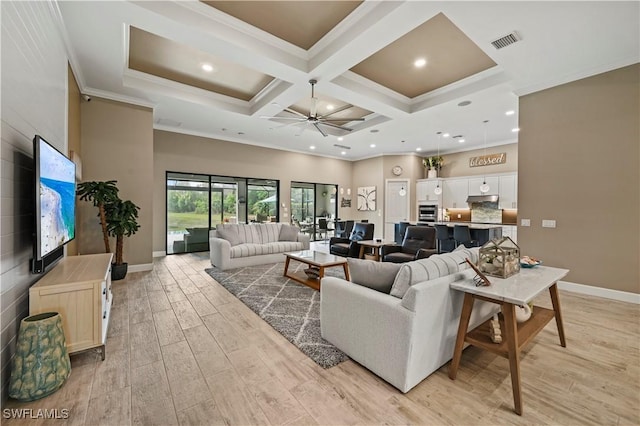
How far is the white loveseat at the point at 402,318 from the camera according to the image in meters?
1.85

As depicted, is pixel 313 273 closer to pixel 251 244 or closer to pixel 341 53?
pixel 251 244

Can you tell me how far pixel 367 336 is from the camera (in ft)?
6.91

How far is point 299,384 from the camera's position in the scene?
1992mm

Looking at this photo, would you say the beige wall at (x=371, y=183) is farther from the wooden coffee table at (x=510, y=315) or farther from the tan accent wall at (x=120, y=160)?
the wooden coffee table at (x=510, y=315)

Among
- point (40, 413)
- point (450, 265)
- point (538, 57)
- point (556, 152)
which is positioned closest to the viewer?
point (40, 413)

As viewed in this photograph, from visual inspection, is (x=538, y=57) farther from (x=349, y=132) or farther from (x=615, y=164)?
(x=349, y=132)

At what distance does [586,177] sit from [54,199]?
6.61m

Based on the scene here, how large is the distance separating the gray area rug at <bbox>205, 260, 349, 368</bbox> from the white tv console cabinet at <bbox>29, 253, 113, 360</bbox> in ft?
5.06

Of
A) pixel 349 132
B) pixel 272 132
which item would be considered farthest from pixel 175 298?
pixel 349 132

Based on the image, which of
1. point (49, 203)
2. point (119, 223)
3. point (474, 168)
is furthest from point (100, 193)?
point (474, 168)

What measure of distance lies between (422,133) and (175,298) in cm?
696

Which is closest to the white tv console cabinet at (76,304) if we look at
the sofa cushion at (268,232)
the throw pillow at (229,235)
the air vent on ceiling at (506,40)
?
the throw pillow at (229,235)

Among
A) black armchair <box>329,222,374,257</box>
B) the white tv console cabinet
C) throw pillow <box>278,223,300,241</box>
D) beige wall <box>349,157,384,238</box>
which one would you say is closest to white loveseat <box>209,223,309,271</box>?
throw pillow <box>278,223,300,241</box>

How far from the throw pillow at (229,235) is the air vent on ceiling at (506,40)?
216 inches
